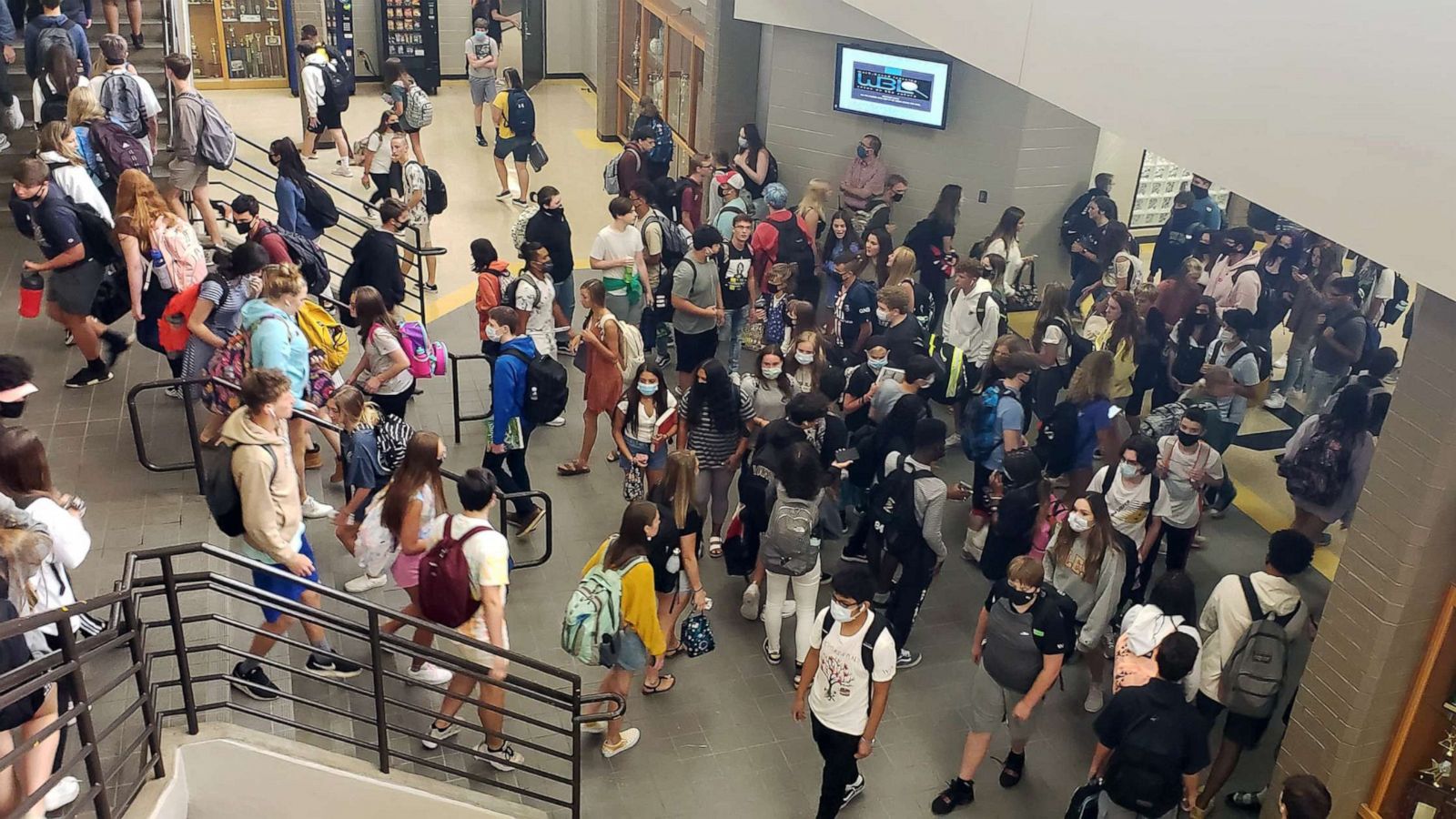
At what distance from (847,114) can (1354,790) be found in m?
8.71

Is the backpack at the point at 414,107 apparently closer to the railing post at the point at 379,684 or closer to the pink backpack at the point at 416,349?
the pink backpack at the point at 416,349

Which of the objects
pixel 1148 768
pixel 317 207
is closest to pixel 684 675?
pixel 1148 768

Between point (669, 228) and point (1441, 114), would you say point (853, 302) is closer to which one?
point (669, 228)

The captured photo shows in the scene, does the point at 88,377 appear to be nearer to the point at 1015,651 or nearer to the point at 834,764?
the point at 834,764

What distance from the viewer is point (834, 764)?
602 cm

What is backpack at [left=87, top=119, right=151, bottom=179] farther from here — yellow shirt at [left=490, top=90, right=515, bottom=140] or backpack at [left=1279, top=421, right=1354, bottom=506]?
backpack at [left=1279, top=421, right=1354, bottom=506]

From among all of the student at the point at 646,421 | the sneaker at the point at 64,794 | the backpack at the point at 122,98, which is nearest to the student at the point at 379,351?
the student at the point at 646,421

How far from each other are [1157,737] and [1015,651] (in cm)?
77

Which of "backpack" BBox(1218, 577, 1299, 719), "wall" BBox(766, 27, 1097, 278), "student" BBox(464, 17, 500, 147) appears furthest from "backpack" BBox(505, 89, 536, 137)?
"backpack" BBox(1218, 577, 1299, 719)

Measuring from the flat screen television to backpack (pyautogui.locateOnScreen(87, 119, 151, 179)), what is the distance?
689 centimetres

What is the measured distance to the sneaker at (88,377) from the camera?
7.99 m

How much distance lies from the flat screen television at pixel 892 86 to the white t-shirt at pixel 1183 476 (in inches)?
228

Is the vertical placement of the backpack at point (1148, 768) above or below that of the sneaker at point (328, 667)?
above

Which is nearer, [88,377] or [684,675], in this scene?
[684,675]
